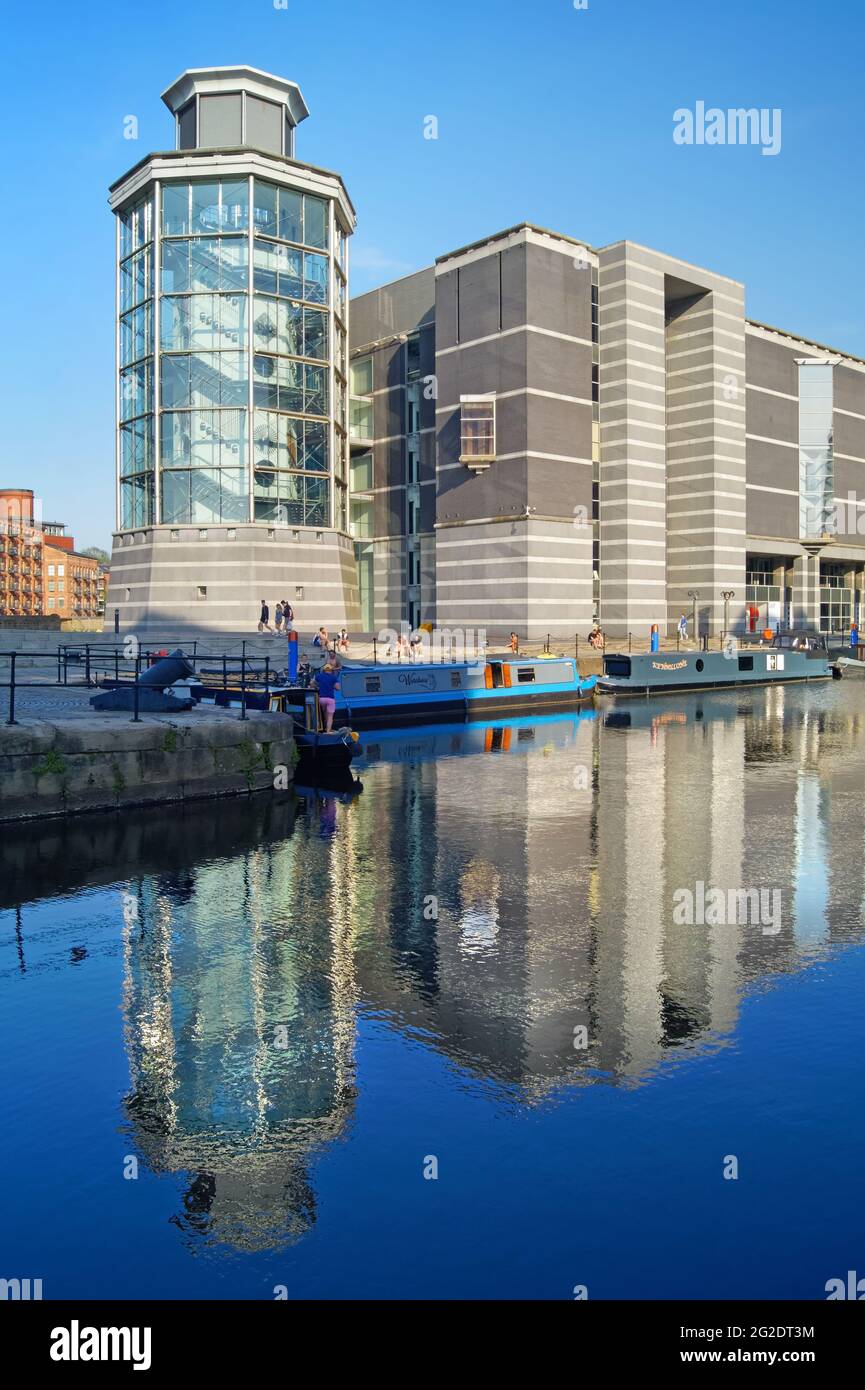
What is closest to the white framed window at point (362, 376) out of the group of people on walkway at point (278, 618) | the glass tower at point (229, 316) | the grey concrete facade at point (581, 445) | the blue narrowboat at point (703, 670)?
the grey concrete facade at point (581, 445)

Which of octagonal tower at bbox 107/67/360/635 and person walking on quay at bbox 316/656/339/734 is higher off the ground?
octagonal tower at bbox 107/67/360/635

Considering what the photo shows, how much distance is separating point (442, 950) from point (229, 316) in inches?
2355

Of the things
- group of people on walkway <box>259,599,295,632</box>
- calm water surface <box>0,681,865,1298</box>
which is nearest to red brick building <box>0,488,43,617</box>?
group of people on walkway <box>259,599,295,632</box>

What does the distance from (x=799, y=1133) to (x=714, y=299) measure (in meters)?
71.0

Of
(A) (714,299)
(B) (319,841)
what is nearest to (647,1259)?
(B) (319,841)

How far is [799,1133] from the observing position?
20.5ft

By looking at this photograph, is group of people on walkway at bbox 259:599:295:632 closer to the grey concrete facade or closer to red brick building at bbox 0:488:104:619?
the grey concrete facade

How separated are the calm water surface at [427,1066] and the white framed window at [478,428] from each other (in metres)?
47.0

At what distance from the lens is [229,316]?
63125mm

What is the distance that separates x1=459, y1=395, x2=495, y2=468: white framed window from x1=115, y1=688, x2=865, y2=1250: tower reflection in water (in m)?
42.2

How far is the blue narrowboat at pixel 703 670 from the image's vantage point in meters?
46.5

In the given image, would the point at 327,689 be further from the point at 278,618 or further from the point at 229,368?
the point at 229,368

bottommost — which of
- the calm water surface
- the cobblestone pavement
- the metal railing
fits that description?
the calm water surface

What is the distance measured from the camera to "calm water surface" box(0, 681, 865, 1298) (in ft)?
16.9
